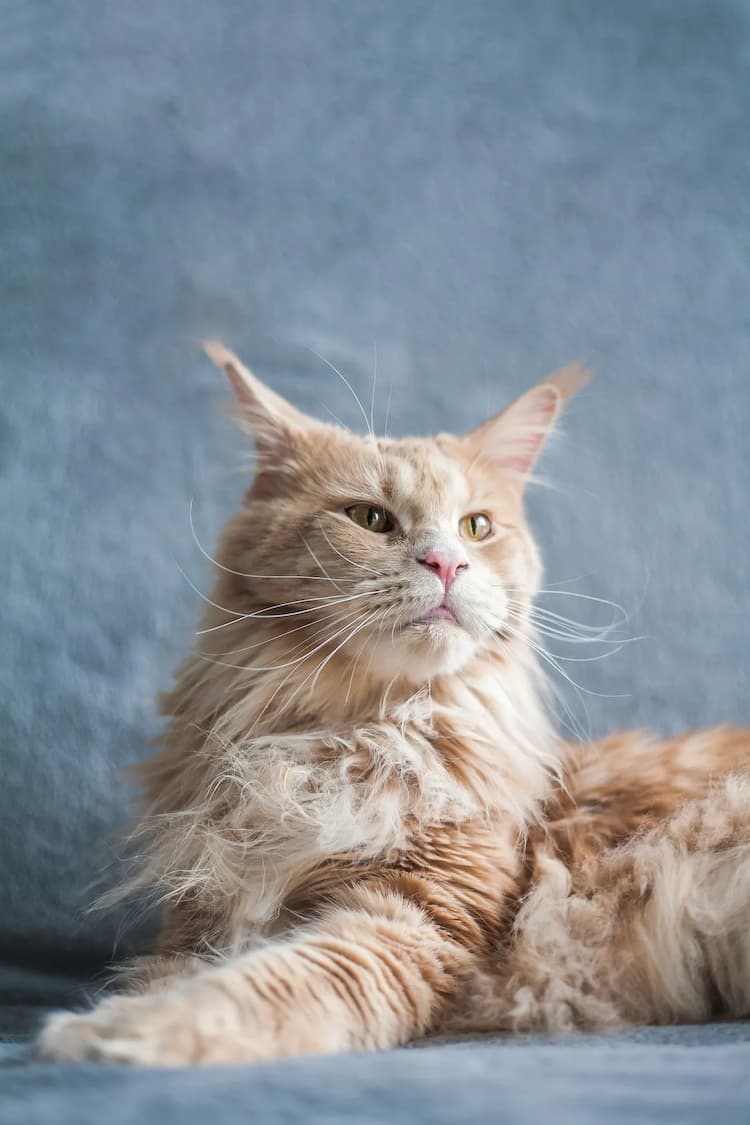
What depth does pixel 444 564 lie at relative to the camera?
1.48 metres

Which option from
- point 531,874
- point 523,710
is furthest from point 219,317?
point 531,874

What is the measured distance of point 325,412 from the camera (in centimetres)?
226

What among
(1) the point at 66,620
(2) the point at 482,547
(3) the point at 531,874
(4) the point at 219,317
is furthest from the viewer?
(4) the point at 219,317

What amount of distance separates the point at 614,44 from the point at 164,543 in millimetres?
1367

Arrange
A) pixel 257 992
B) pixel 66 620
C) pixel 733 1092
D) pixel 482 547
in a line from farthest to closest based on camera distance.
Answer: pixel 66 620, pixel 482 547, pixel 257 992, pixel 733 1092

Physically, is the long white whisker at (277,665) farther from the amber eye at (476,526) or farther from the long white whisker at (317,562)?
the amber eye at (476,526)

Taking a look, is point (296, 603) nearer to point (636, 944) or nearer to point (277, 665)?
point (277, 665)

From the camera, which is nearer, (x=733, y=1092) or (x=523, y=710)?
(x=733, y=1092)

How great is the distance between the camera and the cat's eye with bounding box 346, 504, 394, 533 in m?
1.60

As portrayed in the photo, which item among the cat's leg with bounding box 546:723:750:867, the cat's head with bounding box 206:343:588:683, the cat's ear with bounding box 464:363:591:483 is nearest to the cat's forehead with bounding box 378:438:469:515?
the cat's head with bounding box 206:343:588:683

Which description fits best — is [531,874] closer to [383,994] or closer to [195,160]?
[383,994]

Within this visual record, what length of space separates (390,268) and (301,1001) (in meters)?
1.56

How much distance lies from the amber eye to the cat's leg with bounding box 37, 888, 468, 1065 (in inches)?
21.7

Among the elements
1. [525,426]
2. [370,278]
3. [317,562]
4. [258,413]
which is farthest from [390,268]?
[317,562]
